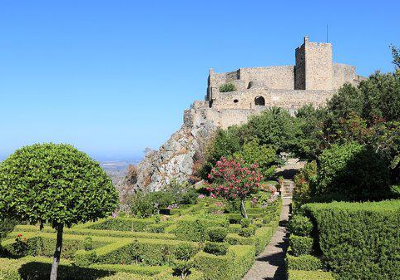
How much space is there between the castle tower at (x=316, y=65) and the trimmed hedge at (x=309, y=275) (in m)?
43.1

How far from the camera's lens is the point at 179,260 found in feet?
37.1

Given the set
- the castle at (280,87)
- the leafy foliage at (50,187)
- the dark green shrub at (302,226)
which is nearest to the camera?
the leafy foliage at (50,187)

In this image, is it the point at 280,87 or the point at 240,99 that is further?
the point at 280,87

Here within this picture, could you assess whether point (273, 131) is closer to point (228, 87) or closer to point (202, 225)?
point (228, 87)

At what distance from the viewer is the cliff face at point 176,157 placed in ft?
131

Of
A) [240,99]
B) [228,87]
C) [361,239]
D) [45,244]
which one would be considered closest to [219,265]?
[361,239]

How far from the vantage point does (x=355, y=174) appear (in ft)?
40.0

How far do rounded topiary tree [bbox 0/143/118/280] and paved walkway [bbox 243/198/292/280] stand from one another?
21.5 feet

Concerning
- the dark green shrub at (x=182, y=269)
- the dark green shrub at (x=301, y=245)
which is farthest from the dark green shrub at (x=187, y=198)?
the dark green shrub at (x=301, y=245)

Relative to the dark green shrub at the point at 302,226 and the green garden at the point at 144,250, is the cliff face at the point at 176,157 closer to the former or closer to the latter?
the green garden at the point at 144,250

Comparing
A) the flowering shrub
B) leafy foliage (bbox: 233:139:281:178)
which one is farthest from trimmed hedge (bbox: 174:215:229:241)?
leafy foliage (bbox: 233:139:281:178)

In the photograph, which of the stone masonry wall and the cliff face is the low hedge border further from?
the stone masonry wall

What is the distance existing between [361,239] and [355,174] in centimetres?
336

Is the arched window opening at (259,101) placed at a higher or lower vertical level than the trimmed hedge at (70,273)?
higher
